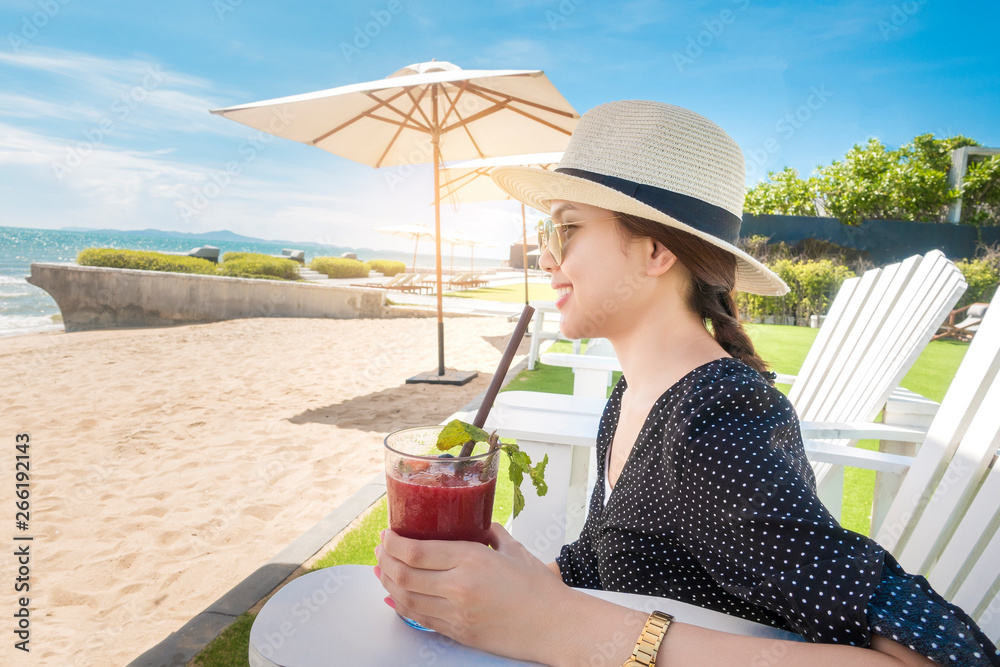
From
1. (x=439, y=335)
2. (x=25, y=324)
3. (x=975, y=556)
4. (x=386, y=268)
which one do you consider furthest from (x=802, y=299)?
(x=386, y=268)

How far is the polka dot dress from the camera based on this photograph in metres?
0.65

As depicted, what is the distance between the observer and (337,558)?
2.77 metres

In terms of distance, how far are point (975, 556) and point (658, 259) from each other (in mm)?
992

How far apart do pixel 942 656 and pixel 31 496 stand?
194 inches

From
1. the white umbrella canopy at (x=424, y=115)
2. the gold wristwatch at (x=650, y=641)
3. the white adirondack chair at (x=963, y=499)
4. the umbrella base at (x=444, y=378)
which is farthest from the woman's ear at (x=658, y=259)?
the umbrella base at (x=444, y=378)

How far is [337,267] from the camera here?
27188 millimetres

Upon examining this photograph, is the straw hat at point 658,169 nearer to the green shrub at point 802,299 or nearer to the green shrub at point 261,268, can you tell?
the green shrub at point 802,299

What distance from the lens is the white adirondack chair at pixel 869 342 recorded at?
6.94 ft

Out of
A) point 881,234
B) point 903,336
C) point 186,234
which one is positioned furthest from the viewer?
point 186,234

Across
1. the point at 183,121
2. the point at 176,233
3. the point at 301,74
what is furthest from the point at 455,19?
the point at 176,233

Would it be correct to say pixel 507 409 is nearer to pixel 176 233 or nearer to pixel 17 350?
pixel 17 350

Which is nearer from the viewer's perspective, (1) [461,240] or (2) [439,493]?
(2) [439,493]

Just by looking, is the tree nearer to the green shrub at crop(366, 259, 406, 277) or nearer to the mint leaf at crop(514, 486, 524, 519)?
the green shrub at crop(366, 259, 406, 277)

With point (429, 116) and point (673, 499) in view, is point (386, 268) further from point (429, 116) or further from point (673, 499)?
point (673, 499)
